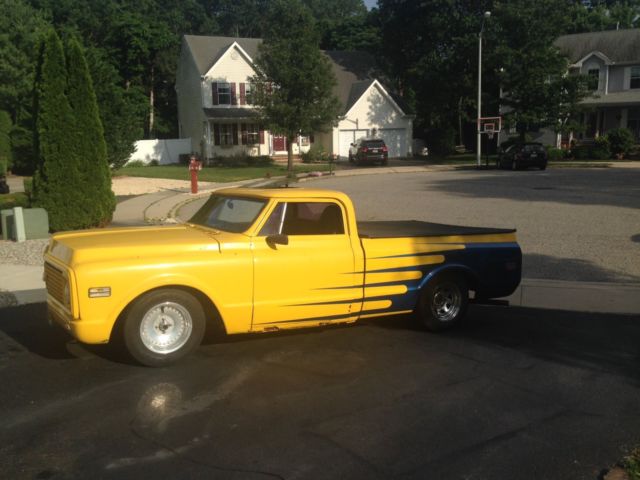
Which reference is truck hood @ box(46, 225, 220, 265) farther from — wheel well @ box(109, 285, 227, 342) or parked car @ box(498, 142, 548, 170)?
parked car @ box(498, 142, 548, 170)

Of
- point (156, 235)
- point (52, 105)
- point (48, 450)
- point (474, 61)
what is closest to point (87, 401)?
point (48, 450)

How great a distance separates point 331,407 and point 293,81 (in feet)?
113

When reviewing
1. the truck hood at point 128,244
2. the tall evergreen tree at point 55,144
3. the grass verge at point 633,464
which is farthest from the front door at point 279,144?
the grass verge at point 633,464

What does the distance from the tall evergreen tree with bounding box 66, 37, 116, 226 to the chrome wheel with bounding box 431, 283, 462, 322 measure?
31.1ft

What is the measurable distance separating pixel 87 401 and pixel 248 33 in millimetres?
106852

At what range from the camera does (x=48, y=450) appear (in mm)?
4320

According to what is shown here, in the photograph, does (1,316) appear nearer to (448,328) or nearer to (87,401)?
(87,401)

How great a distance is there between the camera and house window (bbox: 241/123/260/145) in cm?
4681

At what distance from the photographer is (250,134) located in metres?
46.9

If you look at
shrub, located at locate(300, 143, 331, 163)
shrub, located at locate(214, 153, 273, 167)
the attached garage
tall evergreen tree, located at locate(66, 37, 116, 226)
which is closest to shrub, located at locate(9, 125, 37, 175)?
shrub, located at locate(214, 153, 273, 167)

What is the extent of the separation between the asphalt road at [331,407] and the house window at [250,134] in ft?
133

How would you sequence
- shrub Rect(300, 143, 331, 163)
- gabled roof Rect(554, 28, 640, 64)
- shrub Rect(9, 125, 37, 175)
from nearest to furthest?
shrub Rect(9, 125, 37, 175) → shrub Rect(300, 143, 331, 163) → gabled roof Rect(554, 28, 640, 64)

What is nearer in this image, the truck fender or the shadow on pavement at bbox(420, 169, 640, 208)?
the truck fender

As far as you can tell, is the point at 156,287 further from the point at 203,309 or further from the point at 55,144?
the point at 55,144
